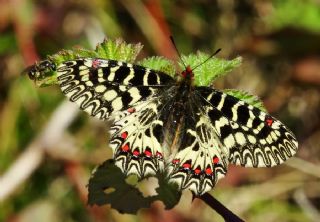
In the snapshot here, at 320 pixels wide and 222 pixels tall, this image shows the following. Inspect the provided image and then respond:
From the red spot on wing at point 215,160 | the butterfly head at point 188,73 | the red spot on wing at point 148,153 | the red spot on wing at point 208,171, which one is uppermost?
the butterfly head at point 188,73

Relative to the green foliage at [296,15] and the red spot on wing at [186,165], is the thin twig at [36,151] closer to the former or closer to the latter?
the green foliage at [296,15]

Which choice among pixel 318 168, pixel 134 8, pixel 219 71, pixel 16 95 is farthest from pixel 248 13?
pixel 219 71

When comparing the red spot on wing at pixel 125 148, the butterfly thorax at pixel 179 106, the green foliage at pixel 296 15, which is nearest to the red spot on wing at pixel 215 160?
the butterfly thorax at pixel 179 106

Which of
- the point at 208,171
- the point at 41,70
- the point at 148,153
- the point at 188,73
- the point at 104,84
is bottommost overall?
the point at 208,171

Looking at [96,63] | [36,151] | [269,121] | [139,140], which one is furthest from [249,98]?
[36,151]

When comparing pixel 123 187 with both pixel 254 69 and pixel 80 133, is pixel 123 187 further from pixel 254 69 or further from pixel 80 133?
pixel 254 69

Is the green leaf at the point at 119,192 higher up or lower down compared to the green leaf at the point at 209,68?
lower down

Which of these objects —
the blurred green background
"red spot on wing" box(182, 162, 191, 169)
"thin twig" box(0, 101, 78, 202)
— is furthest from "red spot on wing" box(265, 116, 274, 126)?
"thin twig" box(0, 101, 78, 202)

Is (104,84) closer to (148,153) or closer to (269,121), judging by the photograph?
(148,153)
